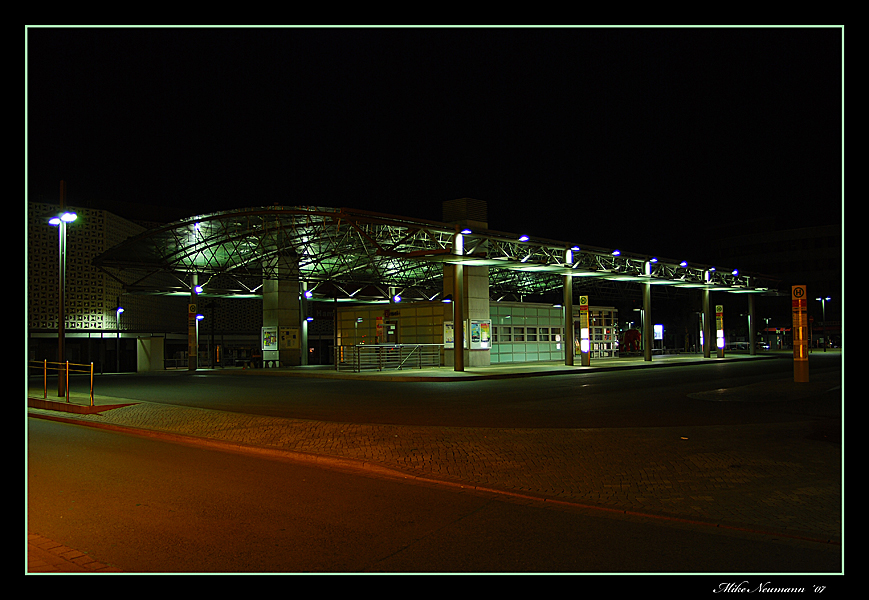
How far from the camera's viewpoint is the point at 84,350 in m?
50.6

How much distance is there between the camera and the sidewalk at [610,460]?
7094 millimetres

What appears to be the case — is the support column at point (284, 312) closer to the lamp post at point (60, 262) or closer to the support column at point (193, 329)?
the support column at point (193, 329)

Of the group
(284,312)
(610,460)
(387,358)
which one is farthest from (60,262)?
(284,312)

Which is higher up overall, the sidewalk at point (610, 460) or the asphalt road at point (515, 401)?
the sidewalk at point (610, 460)

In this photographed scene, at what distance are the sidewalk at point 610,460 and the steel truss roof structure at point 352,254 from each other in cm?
1725

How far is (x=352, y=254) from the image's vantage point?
39938 millimetres

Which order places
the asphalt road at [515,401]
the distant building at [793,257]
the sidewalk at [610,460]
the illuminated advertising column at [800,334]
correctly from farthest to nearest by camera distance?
the distant building at [793,257]
the illuminated advertising column at [800,334]
the asphalt road at [515,401]
the sidewalk at [610,460]

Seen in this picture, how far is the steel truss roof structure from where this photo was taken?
31.1 m

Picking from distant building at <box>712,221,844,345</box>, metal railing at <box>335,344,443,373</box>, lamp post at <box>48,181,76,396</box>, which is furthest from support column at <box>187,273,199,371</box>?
distant building at <box>712,221,844,345</box>

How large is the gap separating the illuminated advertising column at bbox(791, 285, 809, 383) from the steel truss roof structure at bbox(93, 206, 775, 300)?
12893mm

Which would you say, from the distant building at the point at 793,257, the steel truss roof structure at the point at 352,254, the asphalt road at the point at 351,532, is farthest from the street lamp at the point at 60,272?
the distant building at the point at 793,257

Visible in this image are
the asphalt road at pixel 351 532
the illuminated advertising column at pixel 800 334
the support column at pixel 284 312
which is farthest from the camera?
the support column at pixel 284 312

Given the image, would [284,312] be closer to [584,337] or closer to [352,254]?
[352,254]

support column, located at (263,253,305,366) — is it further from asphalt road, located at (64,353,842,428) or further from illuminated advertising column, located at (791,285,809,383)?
illuminated advertising column, located at (791,285,809,383)
